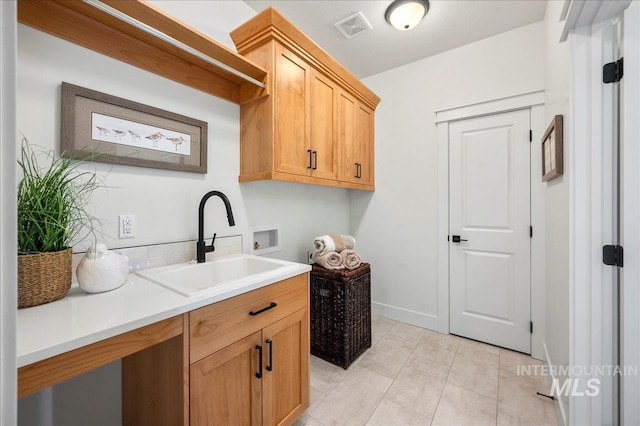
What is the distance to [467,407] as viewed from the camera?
158 centimetres

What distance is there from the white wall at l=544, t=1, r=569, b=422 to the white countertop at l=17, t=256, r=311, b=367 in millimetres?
1537

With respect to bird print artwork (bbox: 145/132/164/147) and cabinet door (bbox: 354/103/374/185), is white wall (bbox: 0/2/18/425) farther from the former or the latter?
cabinet door (bbox: 354/103/374/185)

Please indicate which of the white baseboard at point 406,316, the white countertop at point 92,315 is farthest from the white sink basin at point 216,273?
the white baseboard at point 406,316

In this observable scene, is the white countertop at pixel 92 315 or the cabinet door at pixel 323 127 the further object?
the cabinet door at pixel 323 127

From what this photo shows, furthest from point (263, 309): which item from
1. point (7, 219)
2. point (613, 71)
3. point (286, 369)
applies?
point (613, 71)

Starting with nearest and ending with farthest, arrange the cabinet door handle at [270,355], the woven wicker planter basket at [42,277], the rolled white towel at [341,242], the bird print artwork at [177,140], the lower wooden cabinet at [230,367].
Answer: the woven wicker planter basket at [42,277]
the lower wooden cabinet at [230,367]
the cabinet door handle at [270,355]
the bird print artwork at [177,140]
the rolled white towel at [341,242]

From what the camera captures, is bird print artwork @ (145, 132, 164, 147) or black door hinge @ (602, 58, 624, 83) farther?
bird print artwork @ (145, 132, 164, 147)

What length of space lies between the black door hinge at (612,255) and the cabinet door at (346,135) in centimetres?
163

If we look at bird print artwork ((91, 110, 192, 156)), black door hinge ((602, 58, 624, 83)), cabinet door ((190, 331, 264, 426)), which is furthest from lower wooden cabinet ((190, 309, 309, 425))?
black door hinge ((602, 58, 624, 83))

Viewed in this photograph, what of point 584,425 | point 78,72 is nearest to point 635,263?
point 584,425

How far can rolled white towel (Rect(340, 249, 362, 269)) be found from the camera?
210 centimetres

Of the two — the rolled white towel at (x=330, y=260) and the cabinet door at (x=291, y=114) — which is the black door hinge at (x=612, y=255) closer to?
the rolled white towel at (x=330, y=260)

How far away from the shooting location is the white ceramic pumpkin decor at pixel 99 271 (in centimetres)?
97

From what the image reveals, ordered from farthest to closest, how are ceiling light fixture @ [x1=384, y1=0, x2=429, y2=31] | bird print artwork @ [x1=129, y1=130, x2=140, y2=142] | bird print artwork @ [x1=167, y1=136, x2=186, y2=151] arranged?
ceiling light fixture @ [x1=384, y1=0, x2=429, y2=31]
bird print artwork @ [x1=167, y1=136, x2=186, y2=151]
bird print artwork @ [x1=129, y1=130, x2=140, y2=142]
